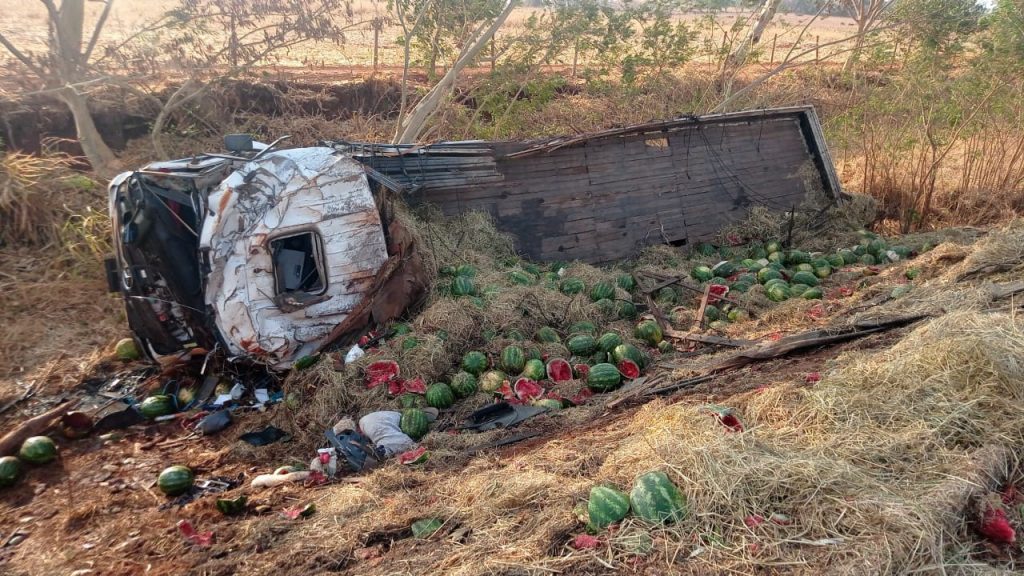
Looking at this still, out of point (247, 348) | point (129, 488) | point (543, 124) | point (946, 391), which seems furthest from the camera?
point (543, 124)

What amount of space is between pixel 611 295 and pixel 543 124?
9355mm

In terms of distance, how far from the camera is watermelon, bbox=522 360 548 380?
21.0ft

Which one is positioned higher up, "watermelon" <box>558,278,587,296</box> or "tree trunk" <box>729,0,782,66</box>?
"tree trunk" <box>729,0,782,66</box>

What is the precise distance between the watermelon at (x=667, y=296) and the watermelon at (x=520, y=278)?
185 cm

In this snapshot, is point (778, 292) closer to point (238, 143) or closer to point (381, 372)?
point (381, 372)

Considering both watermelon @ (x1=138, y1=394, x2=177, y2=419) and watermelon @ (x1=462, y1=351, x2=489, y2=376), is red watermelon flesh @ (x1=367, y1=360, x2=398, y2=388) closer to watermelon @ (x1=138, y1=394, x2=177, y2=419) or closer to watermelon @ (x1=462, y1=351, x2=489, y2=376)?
watermelon @ (x1=462, y1=351, x2=489, y2=376)

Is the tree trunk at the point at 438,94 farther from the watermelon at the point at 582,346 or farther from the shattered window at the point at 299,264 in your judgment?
the watermelon at the point at 582,346

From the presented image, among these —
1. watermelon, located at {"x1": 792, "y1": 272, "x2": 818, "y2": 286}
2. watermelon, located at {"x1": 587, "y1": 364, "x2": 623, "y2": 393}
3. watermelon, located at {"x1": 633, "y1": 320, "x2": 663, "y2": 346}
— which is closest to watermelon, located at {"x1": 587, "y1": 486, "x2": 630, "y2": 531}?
watermelon, located at {"x1": 587, "y1": 364, "x2": 623, "y2": 393}

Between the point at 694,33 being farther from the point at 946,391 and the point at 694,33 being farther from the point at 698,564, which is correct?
the point at 698,564

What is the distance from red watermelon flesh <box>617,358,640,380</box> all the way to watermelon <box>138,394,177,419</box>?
5.12 metres

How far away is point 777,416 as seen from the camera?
4.38 metres

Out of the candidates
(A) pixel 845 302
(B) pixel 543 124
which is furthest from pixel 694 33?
(A) pixel 845 302

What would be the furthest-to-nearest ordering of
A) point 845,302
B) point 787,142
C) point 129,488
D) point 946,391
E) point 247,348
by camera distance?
point 787,142 → point 845,302 → point 247,348 → point 129,488 → point 946,391

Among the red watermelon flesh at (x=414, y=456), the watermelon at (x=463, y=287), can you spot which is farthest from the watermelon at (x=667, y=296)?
the red watermelon flesh at (x=414, y=456)
